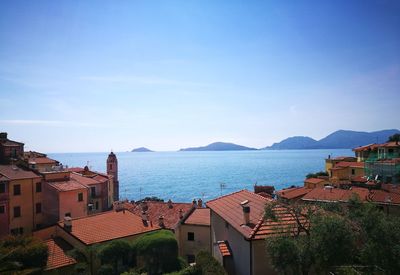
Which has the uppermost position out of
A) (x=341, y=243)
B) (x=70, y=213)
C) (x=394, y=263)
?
(x=341, y=243)

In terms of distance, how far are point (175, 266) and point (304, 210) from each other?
14.5 meters

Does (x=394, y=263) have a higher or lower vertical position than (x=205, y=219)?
higher

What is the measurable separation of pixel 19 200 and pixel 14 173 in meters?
3.08

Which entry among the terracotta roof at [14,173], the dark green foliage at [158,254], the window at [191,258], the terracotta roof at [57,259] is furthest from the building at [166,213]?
the terracotta roof at [14,173]

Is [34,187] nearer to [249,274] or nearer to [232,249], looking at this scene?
[232,249]

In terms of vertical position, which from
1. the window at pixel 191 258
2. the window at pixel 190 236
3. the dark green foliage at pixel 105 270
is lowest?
the window at pixel 191 258

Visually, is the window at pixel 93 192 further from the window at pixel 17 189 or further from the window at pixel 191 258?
the window at pixel 191 258

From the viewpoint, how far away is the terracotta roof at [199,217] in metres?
32.7

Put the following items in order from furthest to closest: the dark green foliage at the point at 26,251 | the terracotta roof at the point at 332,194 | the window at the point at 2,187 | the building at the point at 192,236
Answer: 1. the terracotta roof at the point at 332,194
2. the building at the point at 192,236
3. the window at the point at 2,187
4. the dark green foliage at the point at 26,251

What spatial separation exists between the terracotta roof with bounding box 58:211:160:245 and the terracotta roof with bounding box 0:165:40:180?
8.48m

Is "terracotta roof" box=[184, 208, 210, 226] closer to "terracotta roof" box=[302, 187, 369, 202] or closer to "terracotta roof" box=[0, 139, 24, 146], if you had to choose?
"terracotta roof" box=[302, 187, 369, 202]

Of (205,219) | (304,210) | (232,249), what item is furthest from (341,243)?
(205,219)

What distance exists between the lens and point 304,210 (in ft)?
44.5

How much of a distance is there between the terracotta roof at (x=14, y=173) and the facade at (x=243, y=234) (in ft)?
74.0
